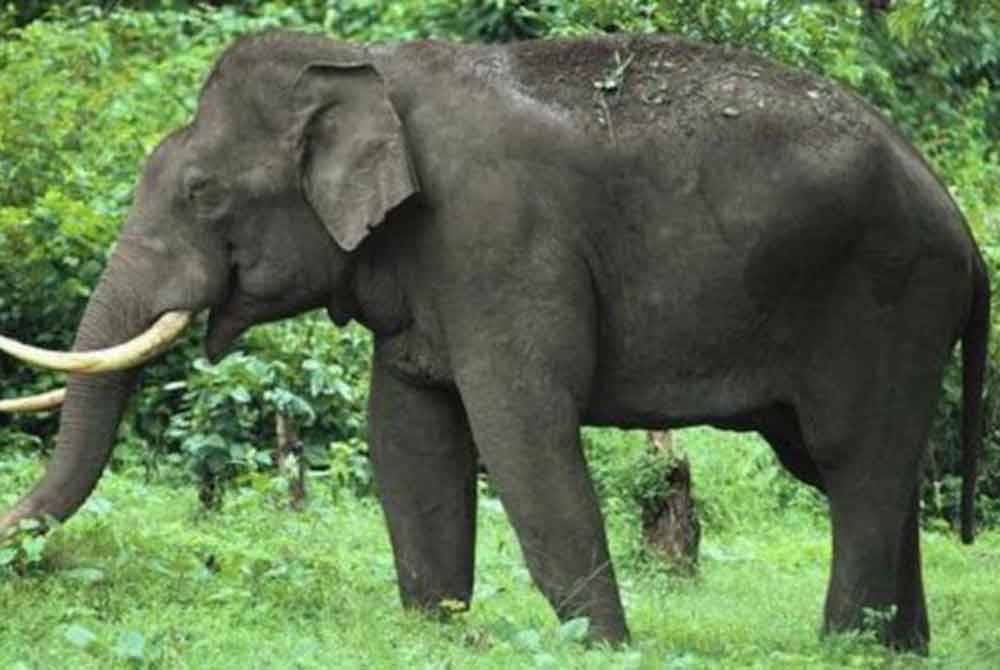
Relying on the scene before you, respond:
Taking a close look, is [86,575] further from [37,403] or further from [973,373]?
[973,373]

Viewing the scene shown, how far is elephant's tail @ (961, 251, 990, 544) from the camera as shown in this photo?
11.1 meters

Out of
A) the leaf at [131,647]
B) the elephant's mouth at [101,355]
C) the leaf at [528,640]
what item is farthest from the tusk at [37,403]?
the leaf at [528,640]

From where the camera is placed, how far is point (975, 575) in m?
13.8

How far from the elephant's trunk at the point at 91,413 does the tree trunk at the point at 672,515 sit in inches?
122

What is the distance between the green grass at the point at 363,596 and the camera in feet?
29.9

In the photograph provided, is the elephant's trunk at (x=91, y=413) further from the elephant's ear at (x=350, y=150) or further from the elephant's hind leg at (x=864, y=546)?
A: the elephant's hind leg at (x=864, y=546)

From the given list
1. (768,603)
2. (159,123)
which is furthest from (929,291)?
(159,123)

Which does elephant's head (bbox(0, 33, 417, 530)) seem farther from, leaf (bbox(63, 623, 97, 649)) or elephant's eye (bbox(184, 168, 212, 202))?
leaf (bbox(63, 623, 97, 649))

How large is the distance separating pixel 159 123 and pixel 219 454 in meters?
4.58

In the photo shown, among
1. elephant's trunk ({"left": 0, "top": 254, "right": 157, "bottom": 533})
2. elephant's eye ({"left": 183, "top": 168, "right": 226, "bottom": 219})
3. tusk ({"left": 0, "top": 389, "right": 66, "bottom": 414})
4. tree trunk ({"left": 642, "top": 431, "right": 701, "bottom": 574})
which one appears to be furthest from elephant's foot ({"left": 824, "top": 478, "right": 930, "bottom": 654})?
tusk ({"left": 0, "top": 389, "right": 66, "bottom": 414})

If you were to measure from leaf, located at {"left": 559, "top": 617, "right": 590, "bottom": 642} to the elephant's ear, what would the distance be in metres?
1.65

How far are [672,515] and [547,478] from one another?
2900mm

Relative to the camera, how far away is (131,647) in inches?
340

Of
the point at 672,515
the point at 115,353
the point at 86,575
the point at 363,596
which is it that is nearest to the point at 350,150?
the point at 115,353
